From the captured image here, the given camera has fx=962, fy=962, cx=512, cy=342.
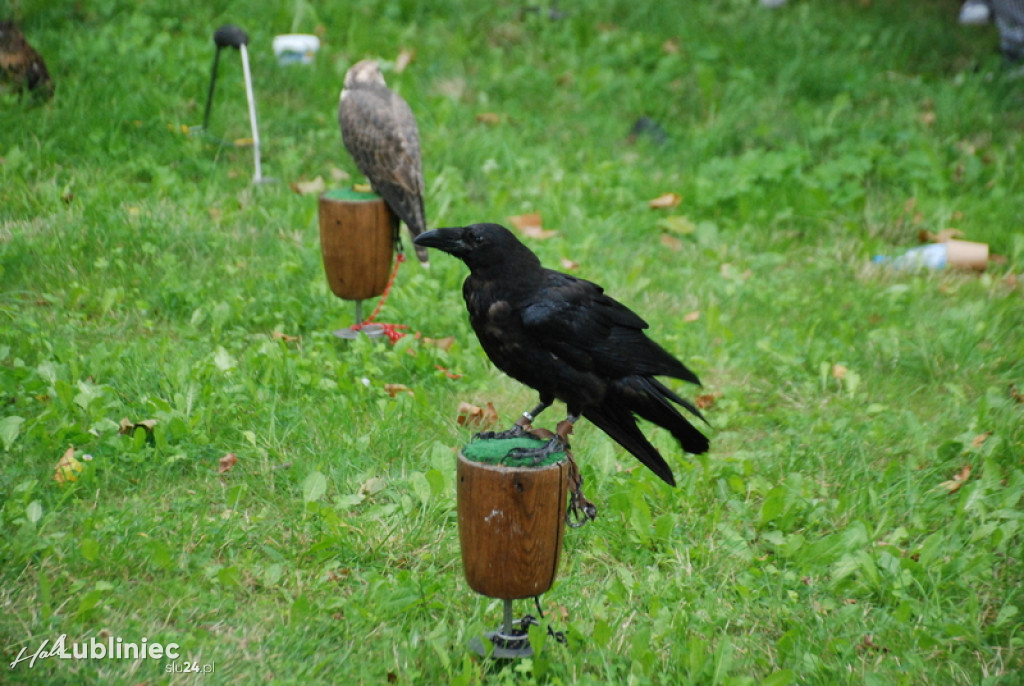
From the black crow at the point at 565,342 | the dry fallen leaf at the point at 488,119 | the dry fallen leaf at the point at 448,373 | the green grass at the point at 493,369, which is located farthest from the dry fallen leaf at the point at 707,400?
the dry fallen leaf at the point at 488,119

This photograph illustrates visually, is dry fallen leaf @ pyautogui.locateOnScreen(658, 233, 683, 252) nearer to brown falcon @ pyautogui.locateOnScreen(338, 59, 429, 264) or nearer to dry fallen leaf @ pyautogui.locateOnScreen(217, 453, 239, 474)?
brown falcon @ pyautogui.locateOnScreen(338, 59, 429, 264)

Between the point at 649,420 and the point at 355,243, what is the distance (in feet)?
6.88

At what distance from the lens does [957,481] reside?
4.18 meters

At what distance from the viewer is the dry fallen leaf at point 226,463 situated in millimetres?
3934

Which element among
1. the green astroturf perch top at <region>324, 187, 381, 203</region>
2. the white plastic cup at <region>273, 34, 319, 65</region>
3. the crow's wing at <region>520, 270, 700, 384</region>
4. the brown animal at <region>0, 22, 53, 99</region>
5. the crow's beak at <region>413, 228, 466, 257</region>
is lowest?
the white plastic cup at <region>273, 34, 319, 65</region>

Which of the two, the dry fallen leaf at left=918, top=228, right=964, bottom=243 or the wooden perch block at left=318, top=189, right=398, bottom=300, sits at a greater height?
the wooden perch block at left=318, top=189, right=398, bottom=300

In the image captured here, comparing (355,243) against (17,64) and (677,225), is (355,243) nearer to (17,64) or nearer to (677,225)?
(677,225)

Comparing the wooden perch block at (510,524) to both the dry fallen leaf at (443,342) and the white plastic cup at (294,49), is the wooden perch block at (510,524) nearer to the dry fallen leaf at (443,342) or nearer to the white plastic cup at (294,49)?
the dry fallen leaf at (443,342)

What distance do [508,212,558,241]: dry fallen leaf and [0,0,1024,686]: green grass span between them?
118 millimetres

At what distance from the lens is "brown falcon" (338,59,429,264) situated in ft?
16.8

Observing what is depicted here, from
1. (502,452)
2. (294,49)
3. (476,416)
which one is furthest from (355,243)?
(294,49)

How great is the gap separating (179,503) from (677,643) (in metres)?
1.92

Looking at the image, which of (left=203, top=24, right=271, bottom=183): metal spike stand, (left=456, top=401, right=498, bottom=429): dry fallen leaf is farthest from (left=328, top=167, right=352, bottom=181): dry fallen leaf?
(left=456, top=401, right=498, bottom=429): dry fallen leaf

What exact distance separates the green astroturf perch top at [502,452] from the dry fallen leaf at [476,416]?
147cm
